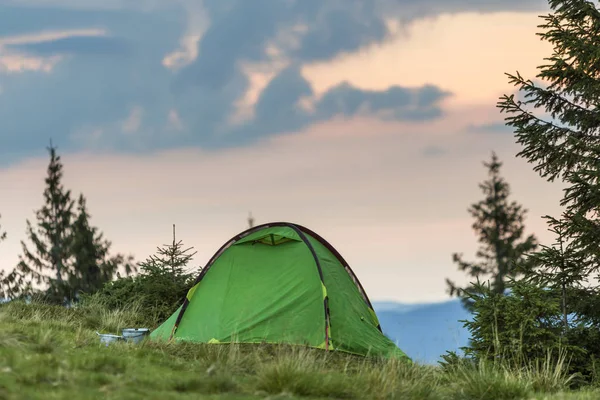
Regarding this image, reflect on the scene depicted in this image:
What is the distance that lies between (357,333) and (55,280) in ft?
94.9

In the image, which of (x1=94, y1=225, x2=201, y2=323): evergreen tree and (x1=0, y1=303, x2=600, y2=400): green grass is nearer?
(x1=0, y1=303, x2=600, y2=400): green grass

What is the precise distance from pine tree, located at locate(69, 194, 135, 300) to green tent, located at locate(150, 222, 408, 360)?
24.3m

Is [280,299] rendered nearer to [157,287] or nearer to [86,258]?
[157,287]

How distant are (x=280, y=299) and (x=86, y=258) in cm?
2697

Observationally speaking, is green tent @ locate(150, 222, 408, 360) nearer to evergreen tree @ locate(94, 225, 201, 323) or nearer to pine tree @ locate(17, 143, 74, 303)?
evergreen tree @ locate(94, 225, 201, 323)

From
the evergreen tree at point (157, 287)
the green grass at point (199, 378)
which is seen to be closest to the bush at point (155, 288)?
the evergreen tree at point (157, 287)

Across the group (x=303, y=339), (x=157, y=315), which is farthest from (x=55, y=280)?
(x=303, y=339)

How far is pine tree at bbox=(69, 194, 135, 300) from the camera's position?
1483 inches

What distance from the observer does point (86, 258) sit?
124ft

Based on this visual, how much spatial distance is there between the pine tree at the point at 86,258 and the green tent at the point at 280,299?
79.6ft

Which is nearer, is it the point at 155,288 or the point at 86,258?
the point at 155,288

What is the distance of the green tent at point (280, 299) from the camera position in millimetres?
13383

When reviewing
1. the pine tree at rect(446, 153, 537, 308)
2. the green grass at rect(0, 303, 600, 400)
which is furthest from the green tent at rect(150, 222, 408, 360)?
the pine tree at rect(446, 153, 537, 308)

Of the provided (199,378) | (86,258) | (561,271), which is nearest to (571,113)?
(561,271)
